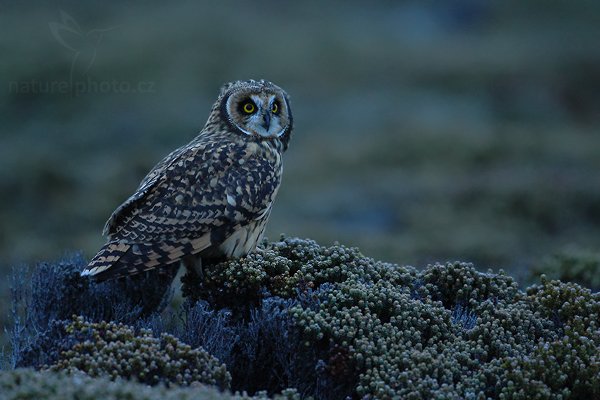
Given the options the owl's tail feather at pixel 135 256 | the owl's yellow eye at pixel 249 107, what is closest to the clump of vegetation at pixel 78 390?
the owl's tail feather at pixel 135 256

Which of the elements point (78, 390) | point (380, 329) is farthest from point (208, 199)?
point (78, 390)

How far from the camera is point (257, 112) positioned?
835cm

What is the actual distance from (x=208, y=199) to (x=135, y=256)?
2.67ft

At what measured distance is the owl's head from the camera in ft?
27.1

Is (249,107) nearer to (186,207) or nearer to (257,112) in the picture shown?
(257,112)

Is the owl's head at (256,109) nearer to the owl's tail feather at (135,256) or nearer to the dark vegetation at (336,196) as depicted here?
the dark vegetation at (336,196)

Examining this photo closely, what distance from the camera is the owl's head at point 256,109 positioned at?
8.27m

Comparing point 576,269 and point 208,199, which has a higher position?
point 576,269

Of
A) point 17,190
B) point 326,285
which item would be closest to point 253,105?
point 326,285

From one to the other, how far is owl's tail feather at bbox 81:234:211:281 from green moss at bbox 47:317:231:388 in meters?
1.05

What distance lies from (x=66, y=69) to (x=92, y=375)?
30400 mm

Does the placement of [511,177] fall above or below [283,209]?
above

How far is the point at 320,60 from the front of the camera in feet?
120

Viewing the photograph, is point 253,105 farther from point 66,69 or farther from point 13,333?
point 66,69
